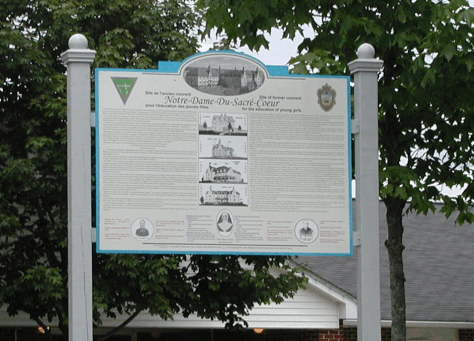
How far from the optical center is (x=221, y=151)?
827cm

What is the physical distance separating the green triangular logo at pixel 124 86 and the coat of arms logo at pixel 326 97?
1574 mm

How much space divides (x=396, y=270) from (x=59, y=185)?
8465mm

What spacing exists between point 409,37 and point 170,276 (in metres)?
9.12

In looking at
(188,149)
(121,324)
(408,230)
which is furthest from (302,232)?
(408,230)

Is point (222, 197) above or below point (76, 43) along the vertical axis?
below

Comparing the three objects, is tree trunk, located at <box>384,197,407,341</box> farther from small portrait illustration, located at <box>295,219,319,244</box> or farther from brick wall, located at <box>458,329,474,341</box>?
brick wall, located at <box>458,329,474,341</box>

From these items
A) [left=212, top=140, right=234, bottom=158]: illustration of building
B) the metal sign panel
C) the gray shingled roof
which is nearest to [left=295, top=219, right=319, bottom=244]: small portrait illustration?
the metal sign panel

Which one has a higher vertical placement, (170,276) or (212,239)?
(212,239)

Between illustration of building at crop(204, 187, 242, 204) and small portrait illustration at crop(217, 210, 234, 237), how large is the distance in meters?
0.09

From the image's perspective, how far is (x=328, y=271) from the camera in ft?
72.2

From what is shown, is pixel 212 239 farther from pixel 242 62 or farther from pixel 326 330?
pixel 326 330

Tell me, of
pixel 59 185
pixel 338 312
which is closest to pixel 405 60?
pixel 59 185

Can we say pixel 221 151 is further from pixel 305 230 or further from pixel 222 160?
pixel 305 230

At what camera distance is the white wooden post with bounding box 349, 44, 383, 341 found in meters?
8.49
